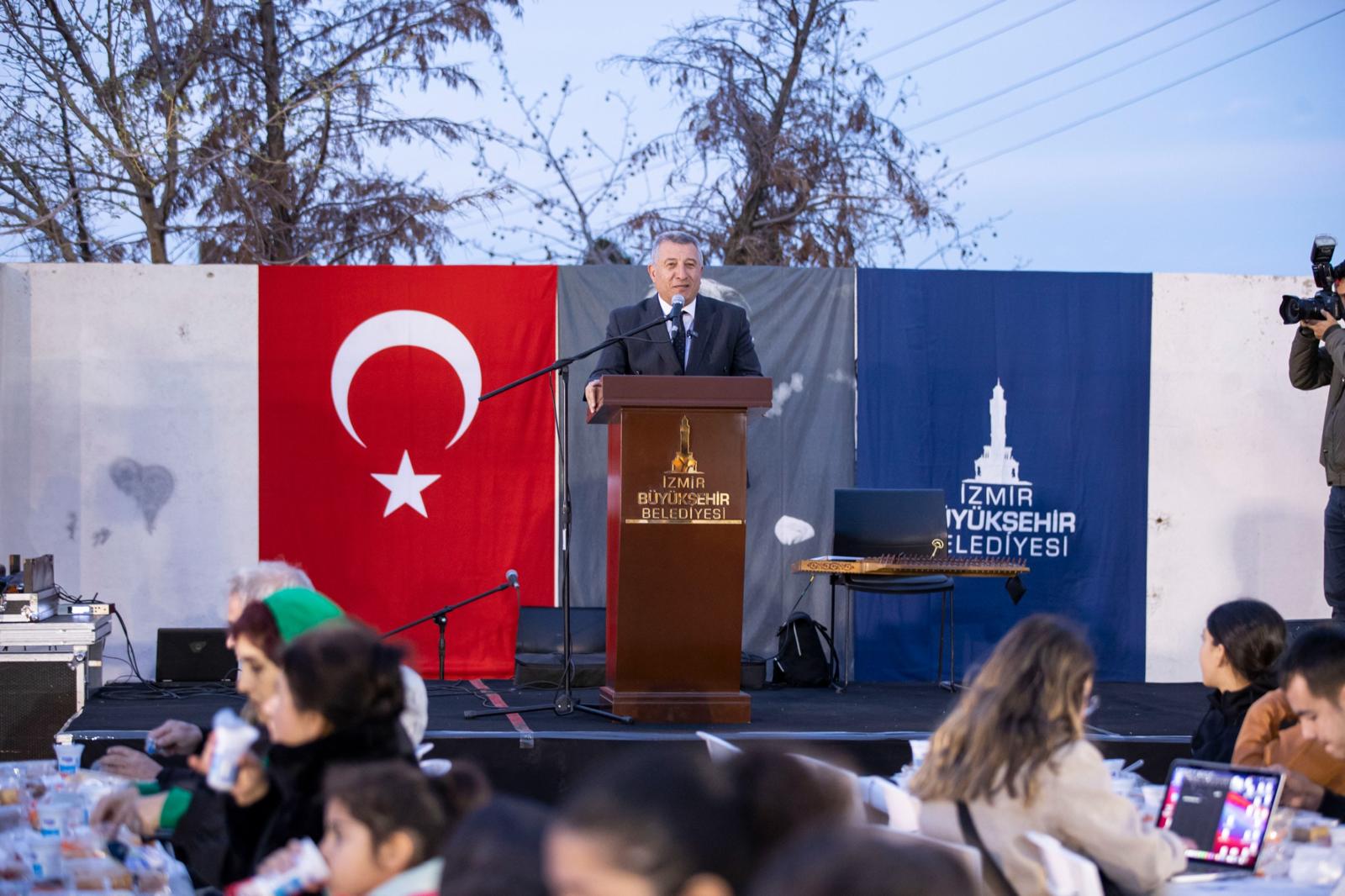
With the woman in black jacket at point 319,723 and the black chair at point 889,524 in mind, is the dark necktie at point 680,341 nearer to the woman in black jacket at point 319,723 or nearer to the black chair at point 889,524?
the black chair at point 889,524

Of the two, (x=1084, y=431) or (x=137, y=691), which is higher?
(x=1084, y=431)

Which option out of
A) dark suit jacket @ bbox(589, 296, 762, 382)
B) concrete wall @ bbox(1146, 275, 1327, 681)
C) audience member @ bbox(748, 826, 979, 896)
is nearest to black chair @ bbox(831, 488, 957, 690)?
concrete wall @ bbox(1146, 275, 1327, 681)

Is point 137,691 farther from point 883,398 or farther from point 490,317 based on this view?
point 883,398

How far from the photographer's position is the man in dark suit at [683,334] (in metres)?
5.69

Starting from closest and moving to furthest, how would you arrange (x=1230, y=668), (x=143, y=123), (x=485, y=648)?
(x=1230, y=668) → (x=485, y=648) → (x=143, y=123)

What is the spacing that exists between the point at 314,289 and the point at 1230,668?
5510 mm

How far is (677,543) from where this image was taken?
5227mm

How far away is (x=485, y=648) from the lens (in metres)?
7.81

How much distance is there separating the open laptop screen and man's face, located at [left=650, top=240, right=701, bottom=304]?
10.2 ft

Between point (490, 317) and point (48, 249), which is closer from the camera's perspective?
point (490, 317)

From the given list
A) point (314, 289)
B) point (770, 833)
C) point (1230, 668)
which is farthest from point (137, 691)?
point (770, 833)

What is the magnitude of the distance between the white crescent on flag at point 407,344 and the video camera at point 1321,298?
4.24 metres

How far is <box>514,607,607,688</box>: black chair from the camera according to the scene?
6715 mm

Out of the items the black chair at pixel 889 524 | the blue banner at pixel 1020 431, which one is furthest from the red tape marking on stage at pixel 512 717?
the blue banner at pixel 1020 431
